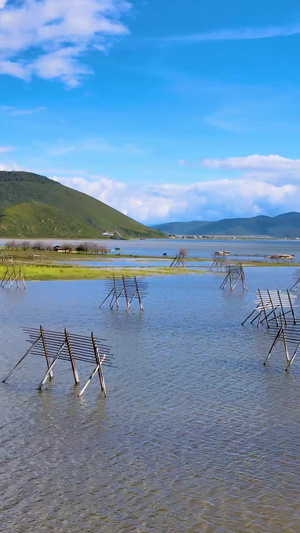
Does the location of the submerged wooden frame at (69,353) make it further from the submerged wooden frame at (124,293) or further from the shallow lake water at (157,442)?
the submerged wooden frame at (124,293)

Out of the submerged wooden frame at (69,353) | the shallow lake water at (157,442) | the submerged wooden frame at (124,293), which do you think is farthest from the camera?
the submerged wooden frame at (124,293)

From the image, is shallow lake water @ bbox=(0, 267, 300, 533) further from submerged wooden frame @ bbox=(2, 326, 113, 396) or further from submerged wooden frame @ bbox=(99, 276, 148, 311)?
submerged wooden frame @ bbox=(99, 276, 148, 311)

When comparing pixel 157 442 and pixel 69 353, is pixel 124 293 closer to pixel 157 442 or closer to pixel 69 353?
pixel 69 353

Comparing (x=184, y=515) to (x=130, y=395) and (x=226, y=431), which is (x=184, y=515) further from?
(x=130, y=395)

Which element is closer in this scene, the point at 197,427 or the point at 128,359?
the point at 197,427

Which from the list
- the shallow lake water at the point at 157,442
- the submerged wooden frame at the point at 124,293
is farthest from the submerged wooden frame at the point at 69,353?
the submerged wooden frame at the point at 124,293

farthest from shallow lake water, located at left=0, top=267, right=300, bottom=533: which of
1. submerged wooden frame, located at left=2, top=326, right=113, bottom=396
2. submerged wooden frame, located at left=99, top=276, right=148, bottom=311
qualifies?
submerged wooden frame, located at left=99, top=276, right=148, bottom=311

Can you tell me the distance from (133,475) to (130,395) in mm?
6834

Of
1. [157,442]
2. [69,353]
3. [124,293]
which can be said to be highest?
[69,353]

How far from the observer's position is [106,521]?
1249 cm

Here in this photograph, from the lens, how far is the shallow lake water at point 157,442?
12906mm

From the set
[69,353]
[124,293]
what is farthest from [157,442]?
[124,293]

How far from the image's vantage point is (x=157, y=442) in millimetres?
17000

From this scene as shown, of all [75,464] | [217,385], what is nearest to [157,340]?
[217,385]
